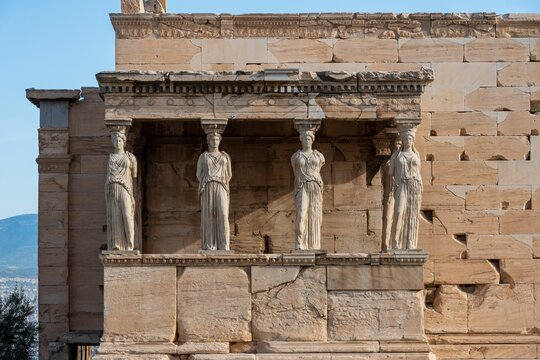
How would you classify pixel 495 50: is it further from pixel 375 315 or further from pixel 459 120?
pixel 375 315

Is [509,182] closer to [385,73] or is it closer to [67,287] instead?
[385,73]

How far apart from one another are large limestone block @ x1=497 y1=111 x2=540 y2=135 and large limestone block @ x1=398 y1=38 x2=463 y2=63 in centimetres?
105

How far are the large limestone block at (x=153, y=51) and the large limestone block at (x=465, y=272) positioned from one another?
468 cm

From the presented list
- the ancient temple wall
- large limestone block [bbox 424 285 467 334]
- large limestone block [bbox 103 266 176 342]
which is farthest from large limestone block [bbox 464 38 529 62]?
large limestone block [bbox 103 266 176 342]

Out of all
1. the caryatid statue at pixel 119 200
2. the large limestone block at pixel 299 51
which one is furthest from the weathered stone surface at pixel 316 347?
the large limestone block at pixel 299 51

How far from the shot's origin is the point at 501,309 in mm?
17906

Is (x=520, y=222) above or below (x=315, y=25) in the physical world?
below

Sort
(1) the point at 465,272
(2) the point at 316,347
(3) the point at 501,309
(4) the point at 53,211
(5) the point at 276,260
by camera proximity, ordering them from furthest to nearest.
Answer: (4) the point at 53,211 < (1) the point at 465,272 < (3) the point at 501,309 < (5) the point at 276,260 < (2) the point at 316,347

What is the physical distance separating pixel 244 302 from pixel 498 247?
4.03 metres

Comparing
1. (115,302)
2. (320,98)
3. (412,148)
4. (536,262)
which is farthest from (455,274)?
(115,302)

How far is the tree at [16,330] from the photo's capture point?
19.9m

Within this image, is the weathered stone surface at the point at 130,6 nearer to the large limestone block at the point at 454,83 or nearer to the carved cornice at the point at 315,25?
the carved cornice at the point at 315,25

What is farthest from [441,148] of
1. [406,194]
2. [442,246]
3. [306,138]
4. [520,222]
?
[306,138]

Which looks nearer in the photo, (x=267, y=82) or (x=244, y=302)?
(x=244, y=302)
